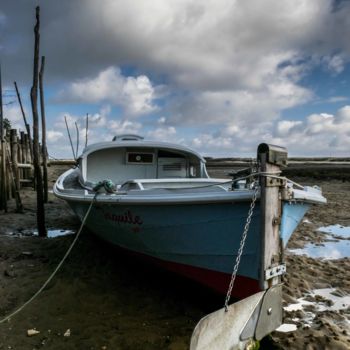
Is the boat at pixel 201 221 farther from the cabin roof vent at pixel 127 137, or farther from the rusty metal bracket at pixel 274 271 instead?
the cabin roof vent at pixel 127 137

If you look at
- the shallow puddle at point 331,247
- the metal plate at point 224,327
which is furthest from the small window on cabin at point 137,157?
the metal plate at point 224,327

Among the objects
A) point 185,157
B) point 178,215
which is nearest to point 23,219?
point 185,157

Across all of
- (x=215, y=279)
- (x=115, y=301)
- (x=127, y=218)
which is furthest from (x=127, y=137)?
(x=215, y=279)

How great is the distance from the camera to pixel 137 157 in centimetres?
896

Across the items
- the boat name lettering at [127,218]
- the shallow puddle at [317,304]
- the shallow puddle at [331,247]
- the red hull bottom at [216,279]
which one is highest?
the boat name lettering at [127,218]

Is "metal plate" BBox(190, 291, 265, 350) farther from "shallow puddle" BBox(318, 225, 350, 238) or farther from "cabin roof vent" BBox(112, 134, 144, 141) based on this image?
"shallow puddle" BBox(318, 225, 350, 238)

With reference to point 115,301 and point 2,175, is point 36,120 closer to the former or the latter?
point 2,175

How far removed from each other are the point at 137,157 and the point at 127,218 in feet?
11.4

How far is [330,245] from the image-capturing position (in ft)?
28.8

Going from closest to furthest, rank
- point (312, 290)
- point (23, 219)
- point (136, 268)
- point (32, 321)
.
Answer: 1. point (32, 321)
2. point (312, 290)
3. point (136, 268)
4. point (23, 219)

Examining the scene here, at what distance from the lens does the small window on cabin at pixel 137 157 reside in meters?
8.96

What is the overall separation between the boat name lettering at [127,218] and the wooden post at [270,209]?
6.27 ft

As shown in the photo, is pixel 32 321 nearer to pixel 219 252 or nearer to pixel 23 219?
pixel 219 252

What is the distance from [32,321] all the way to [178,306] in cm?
195
